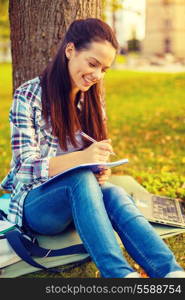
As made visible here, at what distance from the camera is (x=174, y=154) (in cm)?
564

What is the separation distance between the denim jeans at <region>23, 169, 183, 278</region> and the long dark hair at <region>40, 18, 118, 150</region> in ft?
1.22

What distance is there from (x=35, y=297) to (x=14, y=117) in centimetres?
100

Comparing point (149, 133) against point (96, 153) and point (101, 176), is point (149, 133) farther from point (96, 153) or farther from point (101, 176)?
point (96, 153)

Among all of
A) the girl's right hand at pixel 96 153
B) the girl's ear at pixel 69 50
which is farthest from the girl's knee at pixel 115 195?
the girl's ear at pixel 69 50

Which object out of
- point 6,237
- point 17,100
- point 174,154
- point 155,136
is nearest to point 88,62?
point 17,100

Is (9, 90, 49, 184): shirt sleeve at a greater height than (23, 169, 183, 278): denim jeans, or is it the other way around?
(9, 90, 49, 184): shirt sleeve

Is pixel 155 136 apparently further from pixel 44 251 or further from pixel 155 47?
pixel 155 47

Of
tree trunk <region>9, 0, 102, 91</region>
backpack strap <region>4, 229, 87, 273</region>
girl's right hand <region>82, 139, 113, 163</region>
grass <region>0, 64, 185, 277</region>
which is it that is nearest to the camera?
girl's right hand <region>82, 139, 113, 163</region>

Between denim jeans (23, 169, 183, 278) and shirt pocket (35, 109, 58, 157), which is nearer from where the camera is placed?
denim jeans (23, 169, 183, 278)

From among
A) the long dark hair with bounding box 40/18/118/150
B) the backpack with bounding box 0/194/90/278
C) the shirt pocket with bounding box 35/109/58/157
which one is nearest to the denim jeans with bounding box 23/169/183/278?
the backpack with bounding box 0/194/90/278

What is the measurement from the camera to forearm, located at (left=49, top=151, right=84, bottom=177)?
2.45 meters

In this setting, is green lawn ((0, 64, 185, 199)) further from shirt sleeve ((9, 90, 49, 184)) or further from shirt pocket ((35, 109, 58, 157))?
shirt sleeve ((9, 90, 49, 184))

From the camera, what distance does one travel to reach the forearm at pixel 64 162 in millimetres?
2445

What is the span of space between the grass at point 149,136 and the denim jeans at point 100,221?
381mm
